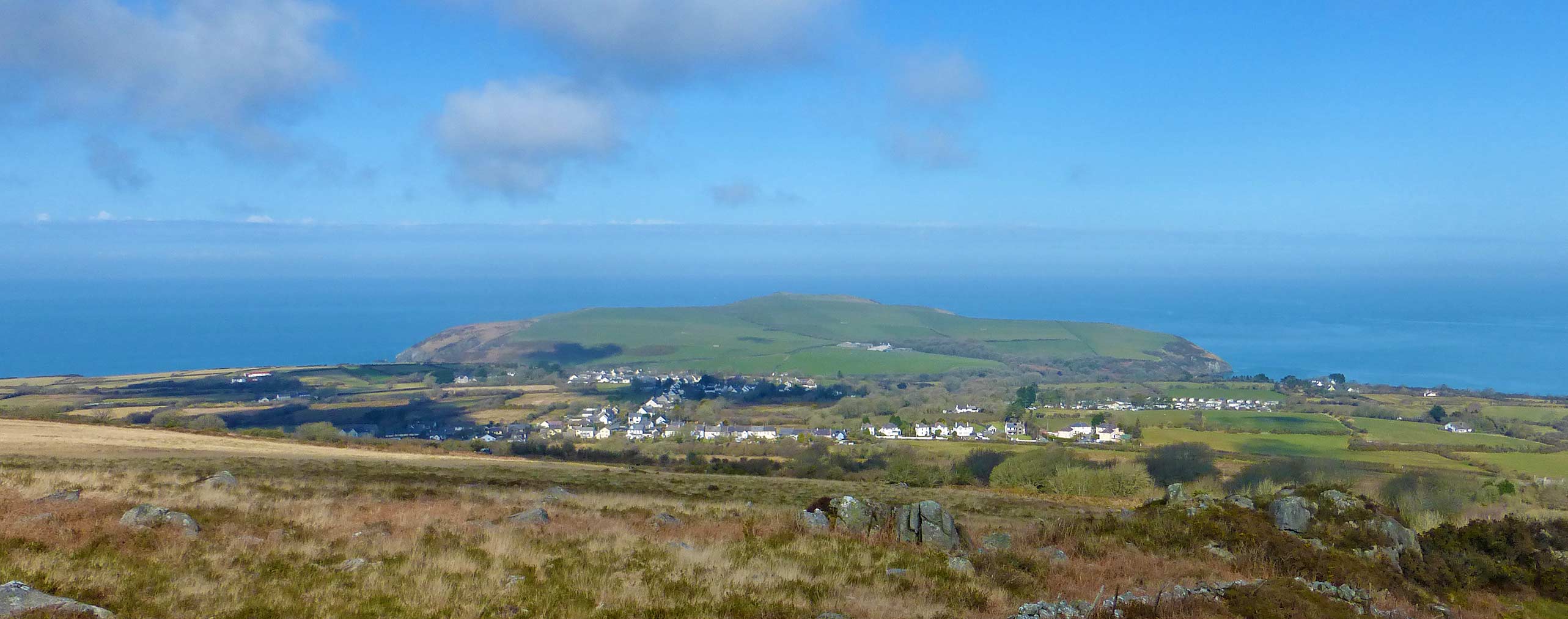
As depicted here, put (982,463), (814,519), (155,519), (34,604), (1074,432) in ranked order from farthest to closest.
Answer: (1074,432), (982,463), (814,519), (155,519), (34,604)

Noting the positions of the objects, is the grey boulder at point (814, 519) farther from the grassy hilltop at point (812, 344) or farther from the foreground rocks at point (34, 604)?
the grassy hilltop at point (812, 344)

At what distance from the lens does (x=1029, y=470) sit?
4222cm

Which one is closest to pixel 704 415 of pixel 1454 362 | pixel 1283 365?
pixel 1283 365

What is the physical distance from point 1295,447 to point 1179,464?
17.6 metres

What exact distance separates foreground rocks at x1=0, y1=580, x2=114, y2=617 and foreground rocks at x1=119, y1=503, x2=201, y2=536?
3.94 meters

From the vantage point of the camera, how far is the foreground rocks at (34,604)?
734 cm

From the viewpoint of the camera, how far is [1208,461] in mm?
48594

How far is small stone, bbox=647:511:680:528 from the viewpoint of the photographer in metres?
15.7

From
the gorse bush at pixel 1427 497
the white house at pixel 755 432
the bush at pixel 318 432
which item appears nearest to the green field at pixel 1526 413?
the gorse bush at pixel 1427 497

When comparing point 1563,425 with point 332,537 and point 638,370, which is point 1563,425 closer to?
point 332,537

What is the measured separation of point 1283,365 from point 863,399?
98194mm

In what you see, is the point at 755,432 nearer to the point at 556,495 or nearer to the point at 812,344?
the point at 556,495

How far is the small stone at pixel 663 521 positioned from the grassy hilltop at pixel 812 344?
4020 inches

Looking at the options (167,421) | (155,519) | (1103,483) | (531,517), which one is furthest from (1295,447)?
(167,421)
